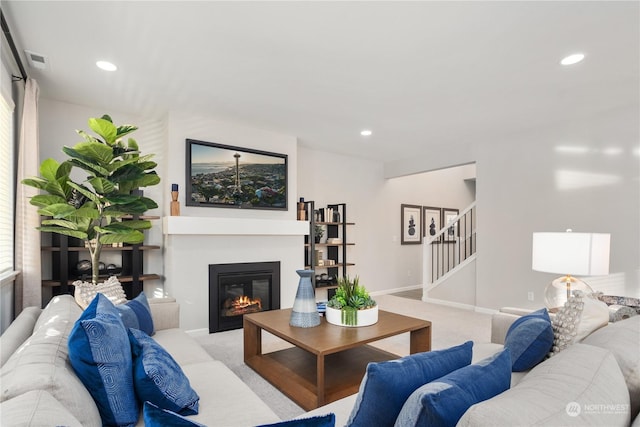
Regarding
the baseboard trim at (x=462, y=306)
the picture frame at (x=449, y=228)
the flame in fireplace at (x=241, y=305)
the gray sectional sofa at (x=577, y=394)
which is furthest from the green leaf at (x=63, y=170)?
the picture frame at (x=449, y=228)

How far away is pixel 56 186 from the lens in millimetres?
2609

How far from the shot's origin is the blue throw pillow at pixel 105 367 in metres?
1.27

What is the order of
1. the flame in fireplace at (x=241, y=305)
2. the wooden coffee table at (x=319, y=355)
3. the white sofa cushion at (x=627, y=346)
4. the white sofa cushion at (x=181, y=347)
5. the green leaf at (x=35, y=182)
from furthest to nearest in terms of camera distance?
the flame in fireplace at (x=241, y=305) → the green leaf at (x=35, y=182) → the wooden coffee table at (x=319, y=355) → the white sofa cushion at (x=181, y=347) → the white sofa cushion at (x=627, y=346)

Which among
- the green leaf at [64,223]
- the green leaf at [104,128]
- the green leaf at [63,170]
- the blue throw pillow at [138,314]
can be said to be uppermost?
the green leaf at [104,128]

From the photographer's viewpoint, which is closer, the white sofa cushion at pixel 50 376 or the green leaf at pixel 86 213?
the white sofa cushion at pixel 50 376

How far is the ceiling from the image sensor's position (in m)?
2.22

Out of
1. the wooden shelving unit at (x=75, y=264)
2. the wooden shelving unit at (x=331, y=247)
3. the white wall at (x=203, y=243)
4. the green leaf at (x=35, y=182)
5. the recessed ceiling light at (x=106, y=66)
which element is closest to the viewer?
the green leaf at (x=35, y=182)

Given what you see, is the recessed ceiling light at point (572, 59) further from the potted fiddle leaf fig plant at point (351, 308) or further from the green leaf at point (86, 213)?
the green leaf at point (86, 213)

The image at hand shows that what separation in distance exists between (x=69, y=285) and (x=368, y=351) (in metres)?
3.01

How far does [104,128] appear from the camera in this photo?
2.60m

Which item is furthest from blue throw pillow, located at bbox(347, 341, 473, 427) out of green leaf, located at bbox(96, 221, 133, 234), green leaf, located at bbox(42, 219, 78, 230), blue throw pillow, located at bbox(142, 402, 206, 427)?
green leaf, located at bbox(42, 219, 78, 230)

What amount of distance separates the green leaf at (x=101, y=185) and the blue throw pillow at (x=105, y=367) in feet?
5.11

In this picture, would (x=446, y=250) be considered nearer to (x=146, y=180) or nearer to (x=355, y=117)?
(x=355, y=117)

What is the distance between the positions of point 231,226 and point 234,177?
2.10 feet
